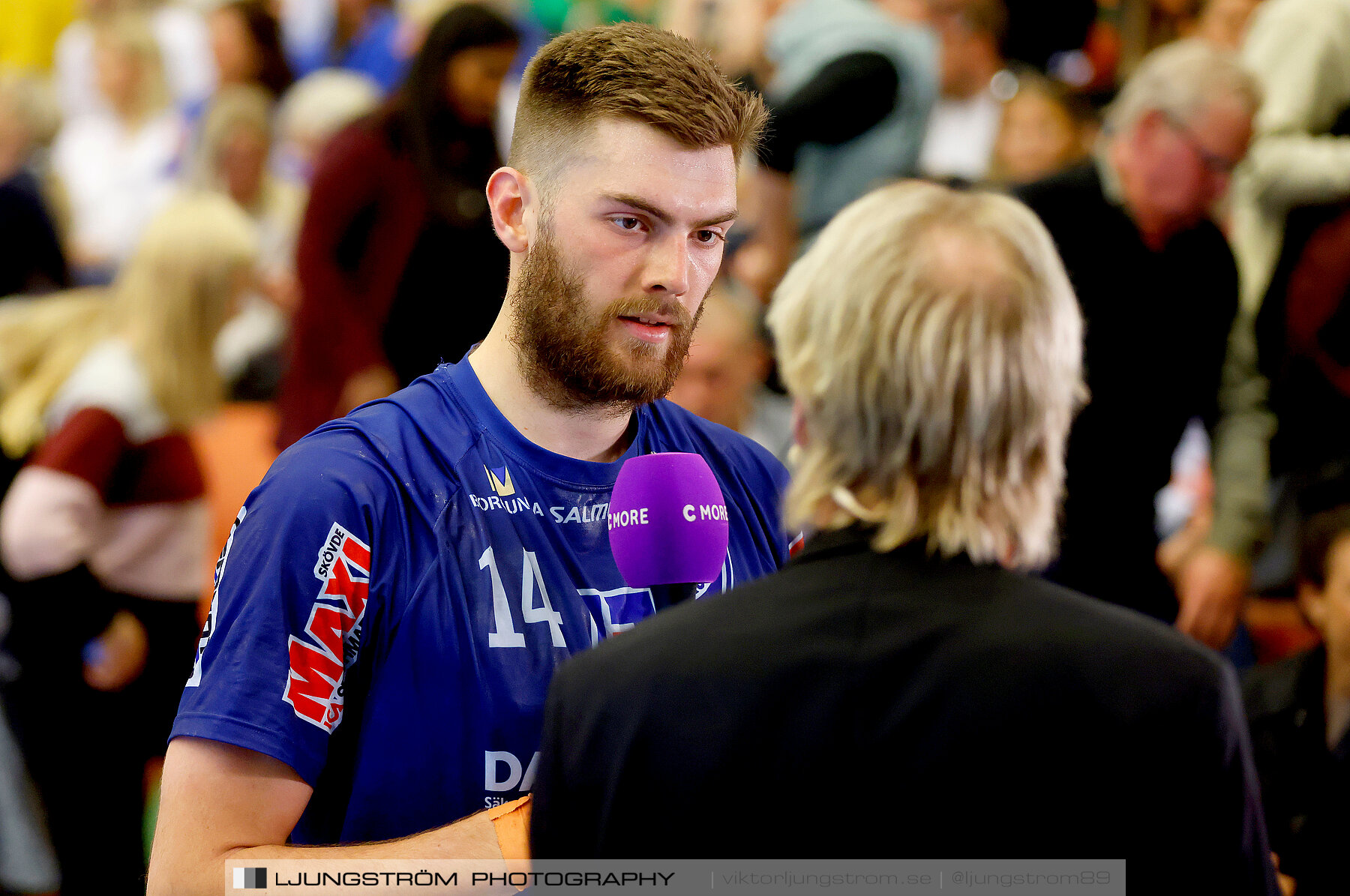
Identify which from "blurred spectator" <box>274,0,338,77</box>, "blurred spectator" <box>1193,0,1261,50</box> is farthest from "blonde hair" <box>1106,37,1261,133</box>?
"blurred spectator" <box>274,0,338,77</box>

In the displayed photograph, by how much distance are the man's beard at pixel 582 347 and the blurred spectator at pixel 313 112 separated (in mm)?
4299

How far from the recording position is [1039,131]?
473 cm

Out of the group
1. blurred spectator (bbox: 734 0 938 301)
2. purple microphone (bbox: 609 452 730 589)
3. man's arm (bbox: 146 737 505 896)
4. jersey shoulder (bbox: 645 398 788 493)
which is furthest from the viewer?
blurred spectator (bbox: 734 0 938 301)

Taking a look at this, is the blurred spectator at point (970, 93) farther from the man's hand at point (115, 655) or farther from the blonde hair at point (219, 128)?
the man's hand at point (115, 655)

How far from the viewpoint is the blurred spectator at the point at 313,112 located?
5.99 metres

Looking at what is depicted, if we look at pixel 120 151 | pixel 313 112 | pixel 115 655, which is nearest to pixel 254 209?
pixel 313 112

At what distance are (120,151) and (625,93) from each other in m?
5.72

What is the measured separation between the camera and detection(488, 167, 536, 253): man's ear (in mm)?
1907

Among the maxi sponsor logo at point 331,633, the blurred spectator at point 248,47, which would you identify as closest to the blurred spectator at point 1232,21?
the maxi sponsor logo at point 331,633

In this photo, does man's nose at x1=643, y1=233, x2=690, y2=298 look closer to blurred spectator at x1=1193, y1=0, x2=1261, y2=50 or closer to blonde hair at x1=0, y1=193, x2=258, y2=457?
blonde hair at x1=0, y1=193, x2=258, y2=457

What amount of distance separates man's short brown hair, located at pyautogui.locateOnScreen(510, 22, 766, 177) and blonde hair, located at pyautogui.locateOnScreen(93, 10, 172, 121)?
5.54 m

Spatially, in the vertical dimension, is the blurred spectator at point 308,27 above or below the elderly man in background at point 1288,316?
above

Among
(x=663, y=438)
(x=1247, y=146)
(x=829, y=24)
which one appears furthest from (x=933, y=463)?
(x=829, y=24)

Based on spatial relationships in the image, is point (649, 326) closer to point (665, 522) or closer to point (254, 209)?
point (665, 522)
